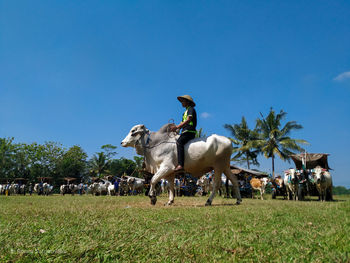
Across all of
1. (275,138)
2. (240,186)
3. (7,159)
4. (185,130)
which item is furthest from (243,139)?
(7,159)

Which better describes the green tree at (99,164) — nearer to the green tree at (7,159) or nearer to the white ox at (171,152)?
the green tree at (7,159)

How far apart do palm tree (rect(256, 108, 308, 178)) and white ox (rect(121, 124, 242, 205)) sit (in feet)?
83.2

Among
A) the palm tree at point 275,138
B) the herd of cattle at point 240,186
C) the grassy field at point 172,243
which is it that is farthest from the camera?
the palm tree at point 275,138

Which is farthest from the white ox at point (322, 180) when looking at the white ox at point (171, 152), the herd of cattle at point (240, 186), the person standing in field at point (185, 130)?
the person standing in field at point (185, 130)

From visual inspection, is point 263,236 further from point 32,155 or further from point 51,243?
point 32,155

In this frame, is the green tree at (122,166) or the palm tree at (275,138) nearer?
the palm tree at (275,138)

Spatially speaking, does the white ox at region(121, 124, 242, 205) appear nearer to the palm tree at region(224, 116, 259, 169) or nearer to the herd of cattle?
the herd of cattle

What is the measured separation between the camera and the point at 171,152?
6.55 metres

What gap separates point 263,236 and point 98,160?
50599mm

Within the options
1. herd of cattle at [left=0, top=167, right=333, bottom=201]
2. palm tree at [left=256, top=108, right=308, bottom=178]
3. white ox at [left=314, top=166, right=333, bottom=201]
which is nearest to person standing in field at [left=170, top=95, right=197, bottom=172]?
herd of cattle at [left=0, top=167, right=333, bottom=201]

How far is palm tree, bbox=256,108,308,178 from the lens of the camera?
98.1ft

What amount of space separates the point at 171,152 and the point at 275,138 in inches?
1084

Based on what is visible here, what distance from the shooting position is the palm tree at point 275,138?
98.1ft

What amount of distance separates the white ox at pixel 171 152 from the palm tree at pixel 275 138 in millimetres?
25354
